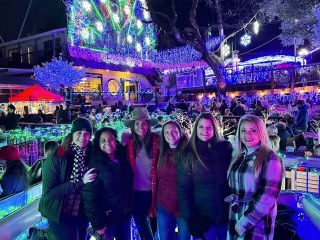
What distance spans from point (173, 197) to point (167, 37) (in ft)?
97.3

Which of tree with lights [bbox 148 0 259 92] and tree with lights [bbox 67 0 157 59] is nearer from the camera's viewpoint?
tree with lights [bbox 148 0 259 92]

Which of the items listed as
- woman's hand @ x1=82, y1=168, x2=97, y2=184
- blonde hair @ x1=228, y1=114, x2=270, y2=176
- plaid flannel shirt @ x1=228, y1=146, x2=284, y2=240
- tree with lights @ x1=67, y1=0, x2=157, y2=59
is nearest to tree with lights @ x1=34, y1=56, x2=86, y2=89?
tree with lights @ x1=67, y1=0, x2=157, y2=59

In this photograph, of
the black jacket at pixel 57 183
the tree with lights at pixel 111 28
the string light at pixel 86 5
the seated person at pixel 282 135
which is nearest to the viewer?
the black jacket at pixel 57 183

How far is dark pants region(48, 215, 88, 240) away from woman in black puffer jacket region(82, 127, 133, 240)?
0.52ft

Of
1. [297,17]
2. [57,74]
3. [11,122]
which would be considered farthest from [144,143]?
[57,74]

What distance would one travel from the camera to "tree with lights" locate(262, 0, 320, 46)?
13.6 meters

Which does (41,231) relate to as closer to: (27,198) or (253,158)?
(27,198)

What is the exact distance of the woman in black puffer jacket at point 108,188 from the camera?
273cm

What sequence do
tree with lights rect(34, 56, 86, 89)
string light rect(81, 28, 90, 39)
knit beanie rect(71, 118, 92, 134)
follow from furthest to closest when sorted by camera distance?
string light rect(81, 28, 90, 39) → tree with lights rect(34, 56, 86, 89) → knit beanie rect(71, 118, 92, 134)

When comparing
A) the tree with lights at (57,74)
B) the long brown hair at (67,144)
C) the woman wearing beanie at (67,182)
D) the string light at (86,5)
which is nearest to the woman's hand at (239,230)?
the woman wearing beanie at (67,182)

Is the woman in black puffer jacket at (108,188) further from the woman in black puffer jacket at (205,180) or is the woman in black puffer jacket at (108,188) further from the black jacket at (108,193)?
the woman in black puffer jacket at (205,180)

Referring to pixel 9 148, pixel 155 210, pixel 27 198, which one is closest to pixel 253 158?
pixel 155 210

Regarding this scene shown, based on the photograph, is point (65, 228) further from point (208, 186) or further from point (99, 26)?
point (99, 26)

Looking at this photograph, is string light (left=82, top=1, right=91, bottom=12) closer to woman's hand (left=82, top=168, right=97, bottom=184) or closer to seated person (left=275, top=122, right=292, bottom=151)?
seated person (left=275, top=122, right=292, bottom=151)
